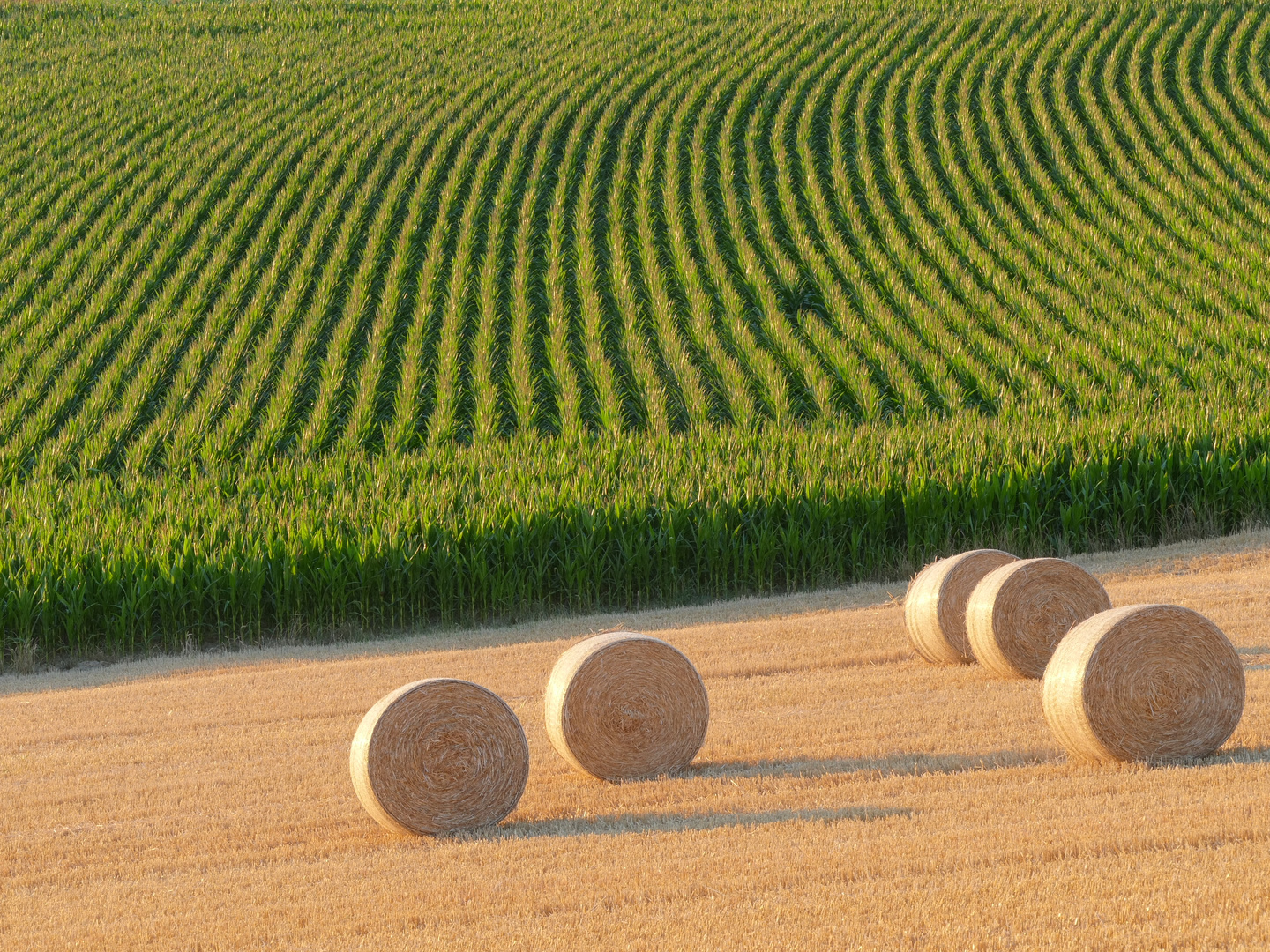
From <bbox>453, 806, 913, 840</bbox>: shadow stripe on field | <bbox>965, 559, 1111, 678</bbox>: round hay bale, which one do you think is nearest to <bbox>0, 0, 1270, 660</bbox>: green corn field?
<bbox>965, 559, 1111, 678</bbox>: round hay bale

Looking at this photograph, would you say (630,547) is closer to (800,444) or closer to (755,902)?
(800,444)

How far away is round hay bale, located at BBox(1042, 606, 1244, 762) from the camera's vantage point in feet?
19.9

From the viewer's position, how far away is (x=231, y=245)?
856 inches

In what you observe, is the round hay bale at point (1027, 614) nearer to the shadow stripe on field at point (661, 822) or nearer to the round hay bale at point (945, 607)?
the round hay bale at point (945, 607)

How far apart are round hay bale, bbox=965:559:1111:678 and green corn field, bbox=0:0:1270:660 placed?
141 inches

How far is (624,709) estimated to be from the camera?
6.46 metres

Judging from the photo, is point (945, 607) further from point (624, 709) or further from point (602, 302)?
point (602, 302)

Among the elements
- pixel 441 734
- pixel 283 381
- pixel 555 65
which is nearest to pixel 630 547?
pixel 441 734

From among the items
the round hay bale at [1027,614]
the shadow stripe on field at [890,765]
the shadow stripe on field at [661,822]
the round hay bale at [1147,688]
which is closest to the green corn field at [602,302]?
the round hay bale at [1027,614]

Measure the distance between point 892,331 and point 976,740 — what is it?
11.4 m

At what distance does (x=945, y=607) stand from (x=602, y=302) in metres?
11.6

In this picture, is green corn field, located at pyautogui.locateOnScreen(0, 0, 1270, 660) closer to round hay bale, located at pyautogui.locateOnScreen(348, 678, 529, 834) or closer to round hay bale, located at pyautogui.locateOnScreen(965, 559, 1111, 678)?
round hay bale, located at pyautogui.locateOnScreen(965, 559, 1111, 678)

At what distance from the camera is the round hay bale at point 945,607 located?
27.9ft

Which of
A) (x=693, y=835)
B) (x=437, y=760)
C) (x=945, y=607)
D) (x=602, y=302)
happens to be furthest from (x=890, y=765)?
(x=602, y=302)
